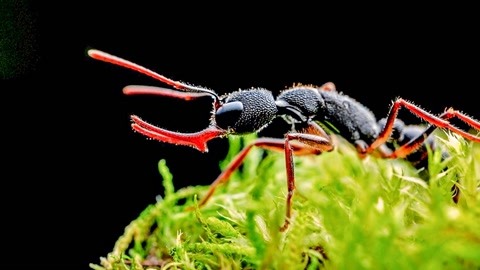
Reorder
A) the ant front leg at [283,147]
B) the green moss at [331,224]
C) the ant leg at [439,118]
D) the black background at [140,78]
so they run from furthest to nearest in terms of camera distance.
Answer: the black background at [140,78], the ant front leg at [283,147], the ant leg at [439,118], the green moss at [331,224]

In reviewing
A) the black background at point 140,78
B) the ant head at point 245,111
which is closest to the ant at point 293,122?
the ant head at point 245,111

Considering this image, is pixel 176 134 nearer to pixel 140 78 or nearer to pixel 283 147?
pixel 283 147

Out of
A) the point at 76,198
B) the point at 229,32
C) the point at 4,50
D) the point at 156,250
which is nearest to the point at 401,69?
the point at 229,32

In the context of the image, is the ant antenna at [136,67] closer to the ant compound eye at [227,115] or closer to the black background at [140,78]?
the ant compound eye at [227,115]

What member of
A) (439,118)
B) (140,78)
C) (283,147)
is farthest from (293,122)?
(140,78)

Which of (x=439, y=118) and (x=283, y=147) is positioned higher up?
(x=439, y=118)

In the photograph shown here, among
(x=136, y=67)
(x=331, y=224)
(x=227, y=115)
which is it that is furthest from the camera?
(x=227, y=115)

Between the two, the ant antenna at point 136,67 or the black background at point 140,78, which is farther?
the black background at point 140,78
